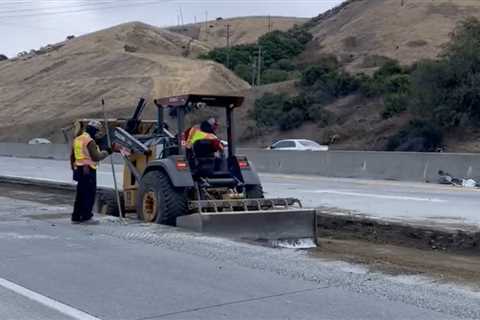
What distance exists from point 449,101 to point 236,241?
31.4 m

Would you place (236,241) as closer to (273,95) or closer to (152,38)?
(273,95)

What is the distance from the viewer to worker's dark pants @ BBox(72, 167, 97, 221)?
575 inches

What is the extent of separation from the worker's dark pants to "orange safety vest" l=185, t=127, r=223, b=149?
182cm

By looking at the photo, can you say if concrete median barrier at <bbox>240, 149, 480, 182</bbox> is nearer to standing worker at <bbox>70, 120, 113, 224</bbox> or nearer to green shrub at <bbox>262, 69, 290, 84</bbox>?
standing worker at <bbox>70, 120, 113, 224</bbox>

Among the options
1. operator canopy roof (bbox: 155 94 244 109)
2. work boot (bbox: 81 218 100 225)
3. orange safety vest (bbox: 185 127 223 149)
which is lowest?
work boot (bbox: 81 218 100 225)

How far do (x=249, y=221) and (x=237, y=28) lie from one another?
131273mm

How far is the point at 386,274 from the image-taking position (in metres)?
10.2

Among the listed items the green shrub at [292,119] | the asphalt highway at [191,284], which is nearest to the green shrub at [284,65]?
the green shrub at [292,119]

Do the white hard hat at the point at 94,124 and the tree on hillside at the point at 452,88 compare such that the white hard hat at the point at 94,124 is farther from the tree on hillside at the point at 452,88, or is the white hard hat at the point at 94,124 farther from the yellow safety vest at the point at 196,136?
the tree on hillside at the point at 452,88

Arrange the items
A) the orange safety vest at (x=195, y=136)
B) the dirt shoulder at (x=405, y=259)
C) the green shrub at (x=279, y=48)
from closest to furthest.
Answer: the dirt shoulder at (x=405, y=259) → the orange safety vest at (x=195, y=136) → the green shrub at (x=279, y=48)

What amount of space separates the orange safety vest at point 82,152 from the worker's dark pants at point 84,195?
103 mm

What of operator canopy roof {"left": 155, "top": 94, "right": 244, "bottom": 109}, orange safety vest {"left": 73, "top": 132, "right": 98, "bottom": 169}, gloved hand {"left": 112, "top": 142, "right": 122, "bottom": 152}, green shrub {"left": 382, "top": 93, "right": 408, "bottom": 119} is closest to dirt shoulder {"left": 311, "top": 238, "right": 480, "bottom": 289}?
operator canopy roof {"left": 155, "top": 94, "right": 244, "bottom": 109}

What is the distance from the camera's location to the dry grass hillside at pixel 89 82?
7688 centimetres

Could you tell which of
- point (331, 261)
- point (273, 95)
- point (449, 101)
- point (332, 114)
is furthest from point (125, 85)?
point (331, 261)
